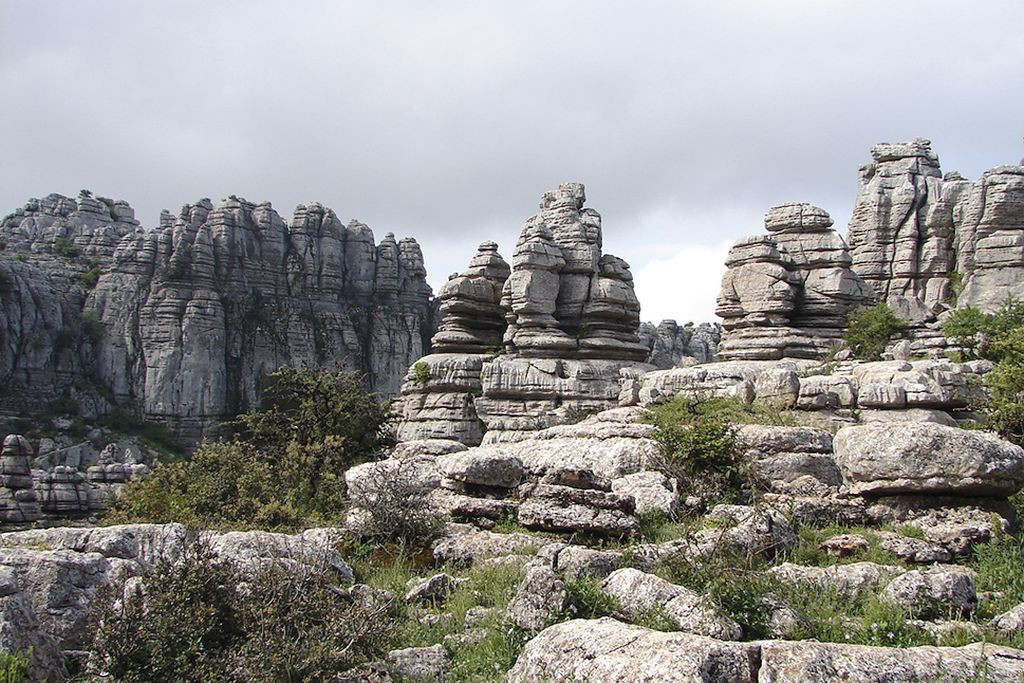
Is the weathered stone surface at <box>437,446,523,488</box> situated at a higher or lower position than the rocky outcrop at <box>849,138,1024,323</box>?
lower

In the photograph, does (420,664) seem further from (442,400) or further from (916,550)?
(442,400)

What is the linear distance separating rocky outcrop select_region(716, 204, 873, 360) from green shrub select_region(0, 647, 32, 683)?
853 inches

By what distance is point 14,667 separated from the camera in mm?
5465

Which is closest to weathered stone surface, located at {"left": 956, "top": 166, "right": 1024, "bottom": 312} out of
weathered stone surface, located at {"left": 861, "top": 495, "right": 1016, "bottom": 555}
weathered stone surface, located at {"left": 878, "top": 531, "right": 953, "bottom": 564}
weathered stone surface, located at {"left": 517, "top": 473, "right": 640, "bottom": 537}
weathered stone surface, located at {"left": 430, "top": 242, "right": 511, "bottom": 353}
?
weathered stone surface, located at {"left": 430, "top": 242, "right": 511, "bottom": 353}

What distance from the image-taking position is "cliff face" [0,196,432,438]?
75.2 meters

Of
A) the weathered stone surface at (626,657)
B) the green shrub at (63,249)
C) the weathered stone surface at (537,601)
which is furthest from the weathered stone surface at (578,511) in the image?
the green shrub at (63,249)

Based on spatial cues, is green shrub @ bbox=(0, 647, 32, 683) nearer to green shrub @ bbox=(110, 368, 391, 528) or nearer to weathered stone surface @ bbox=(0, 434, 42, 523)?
green shrub @ bbox=(110, 368, 391, 528)

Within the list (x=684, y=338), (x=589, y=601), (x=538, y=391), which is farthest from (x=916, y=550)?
(x=684, y=338)

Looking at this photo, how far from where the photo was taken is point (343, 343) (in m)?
88.5

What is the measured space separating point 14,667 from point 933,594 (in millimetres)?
6664

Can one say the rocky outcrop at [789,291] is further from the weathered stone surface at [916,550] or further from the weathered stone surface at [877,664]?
the weathered stone surface at [877,664]

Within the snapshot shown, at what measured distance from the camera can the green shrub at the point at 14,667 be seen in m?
5.42

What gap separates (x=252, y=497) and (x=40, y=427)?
6185cm

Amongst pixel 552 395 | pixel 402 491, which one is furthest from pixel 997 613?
pixel 552 395
